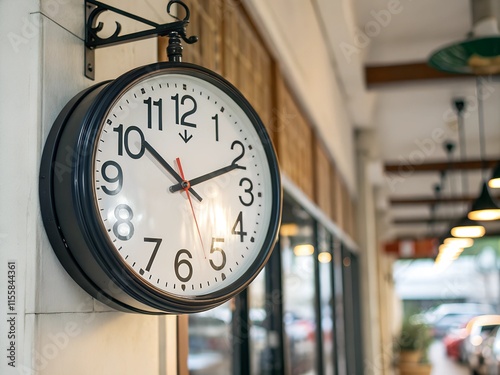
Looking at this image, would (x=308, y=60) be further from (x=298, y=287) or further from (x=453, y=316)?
(x=453, y=316)

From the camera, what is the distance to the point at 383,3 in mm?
5434

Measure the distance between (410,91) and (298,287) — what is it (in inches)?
166

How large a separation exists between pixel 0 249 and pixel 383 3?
4894 mm

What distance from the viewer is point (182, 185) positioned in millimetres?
1192

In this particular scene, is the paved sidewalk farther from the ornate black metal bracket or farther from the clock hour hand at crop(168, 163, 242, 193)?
the ornate black metal bracket

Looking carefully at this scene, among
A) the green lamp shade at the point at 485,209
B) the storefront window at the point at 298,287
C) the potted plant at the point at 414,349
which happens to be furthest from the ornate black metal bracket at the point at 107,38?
the potted plant at the point at 414,349

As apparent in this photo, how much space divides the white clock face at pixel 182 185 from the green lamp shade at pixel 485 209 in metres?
3.68

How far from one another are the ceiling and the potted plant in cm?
280

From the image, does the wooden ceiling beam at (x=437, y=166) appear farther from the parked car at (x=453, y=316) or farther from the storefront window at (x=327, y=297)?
the parked car at (x=453, y=316)

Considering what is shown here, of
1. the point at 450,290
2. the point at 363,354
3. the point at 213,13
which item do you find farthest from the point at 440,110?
the point at 450,290

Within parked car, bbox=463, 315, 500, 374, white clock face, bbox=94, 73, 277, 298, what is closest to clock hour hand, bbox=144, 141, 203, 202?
white clock face, bbox=94, 73, 277, 298

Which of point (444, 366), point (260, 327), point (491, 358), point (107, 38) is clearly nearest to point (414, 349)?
point (444, 366)

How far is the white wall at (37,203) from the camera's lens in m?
1.04

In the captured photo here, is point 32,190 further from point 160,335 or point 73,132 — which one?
point 160,335
